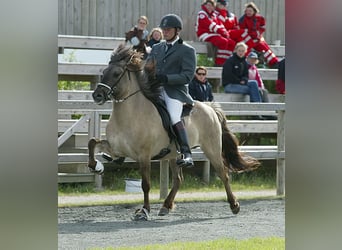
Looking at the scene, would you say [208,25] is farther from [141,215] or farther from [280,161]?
[141,215]

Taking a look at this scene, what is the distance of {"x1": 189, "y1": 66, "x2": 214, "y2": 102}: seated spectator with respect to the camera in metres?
10.6

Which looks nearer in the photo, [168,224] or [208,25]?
[168,224]

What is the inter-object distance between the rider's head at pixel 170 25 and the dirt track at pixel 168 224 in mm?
1973

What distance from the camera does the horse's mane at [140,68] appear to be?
7.94m

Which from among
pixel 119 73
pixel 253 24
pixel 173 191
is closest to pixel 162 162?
pixel 173 191

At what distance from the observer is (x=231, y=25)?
14.3 metres

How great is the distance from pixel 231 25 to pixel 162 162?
18.5ft

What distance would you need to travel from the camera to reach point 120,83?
7.86 meters

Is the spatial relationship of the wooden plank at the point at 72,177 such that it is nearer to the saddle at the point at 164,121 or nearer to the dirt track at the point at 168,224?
the dirt track at the point at 168,224

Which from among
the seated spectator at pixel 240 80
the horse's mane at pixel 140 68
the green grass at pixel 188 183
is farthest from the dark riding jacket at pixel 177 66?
the seated spectator at pixel 240 80
